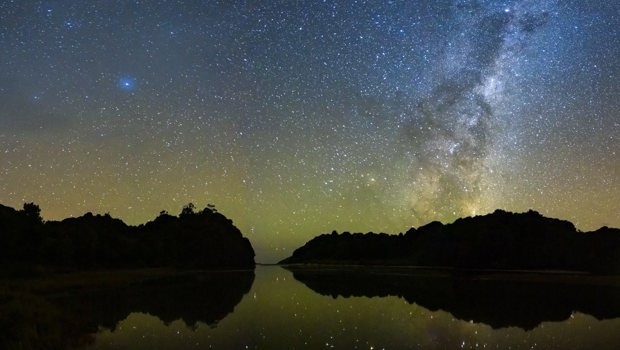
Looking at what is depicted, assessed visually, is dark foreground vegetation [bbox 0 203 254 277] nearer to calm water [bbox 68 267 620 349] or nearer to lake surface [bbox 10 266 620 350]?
lake surface [bbox 10 266 620 350]

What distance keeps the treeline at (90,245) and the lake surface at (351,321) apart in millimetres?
27297

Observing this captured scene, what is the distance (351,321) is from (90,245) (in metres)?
53.9

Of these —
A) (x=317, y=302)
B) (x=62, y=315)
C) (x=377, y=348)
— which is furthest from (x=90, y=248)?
(x=377, y=348)

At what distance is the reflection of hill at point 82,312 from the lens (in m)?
18.0

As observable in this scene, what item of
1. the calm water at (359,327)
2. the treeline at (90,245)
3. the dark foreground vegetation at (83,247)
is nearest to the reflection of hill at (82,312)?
the calm water at (359,327)

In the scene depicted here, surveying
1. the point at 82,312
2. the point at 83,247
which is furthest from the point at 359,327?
the point at 83,247

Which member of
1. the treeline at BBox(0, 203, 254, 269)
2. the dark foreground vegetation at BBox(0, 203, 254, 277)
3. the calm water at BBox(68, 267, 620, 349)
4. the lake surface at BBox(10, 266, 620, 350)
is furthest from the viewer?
the treeline at BBox(0, 203, 254, 269)

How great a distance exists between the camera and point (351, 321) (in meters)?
25.5

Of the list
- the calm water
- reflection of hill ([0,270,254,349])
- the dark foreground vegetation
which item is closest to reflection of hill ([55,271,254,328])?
reflection of hill ([0,270,254,349])

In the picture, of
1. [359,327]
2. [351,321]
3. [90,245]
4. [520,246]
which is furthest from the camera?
[520,246]

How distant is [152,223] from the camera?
535ft

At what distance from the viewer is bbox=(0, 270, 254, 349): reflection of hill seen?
17969mm

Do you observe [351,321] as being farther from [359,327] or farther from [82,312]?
[82,312]

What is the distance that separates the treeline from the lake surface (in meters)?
27.3
